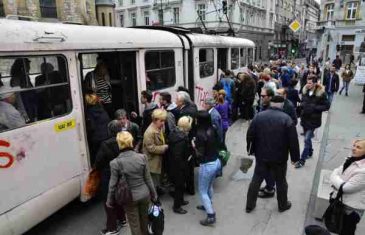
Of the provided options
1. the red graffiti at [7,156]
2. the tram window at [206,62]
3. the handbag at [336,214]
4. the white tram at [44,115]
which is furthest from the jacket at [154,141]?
the tram window at [206,62]

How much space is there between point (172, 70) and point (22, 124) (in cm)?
423

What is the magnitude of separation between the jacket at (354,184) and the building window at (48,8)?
2452 centimetres

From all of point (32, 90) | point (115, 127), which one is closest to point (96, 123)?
point (115, 127)

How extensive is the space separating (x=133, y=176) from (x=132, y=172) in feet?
0.18

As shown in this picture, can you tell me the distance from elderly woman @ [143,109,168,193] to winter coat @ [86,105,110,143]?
2.14 ft

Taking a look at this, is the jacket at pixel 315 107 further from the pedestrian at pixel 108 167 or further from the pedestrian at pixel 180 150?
the pedestrian at pixel 108 167

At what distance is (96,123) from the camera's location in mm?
4578

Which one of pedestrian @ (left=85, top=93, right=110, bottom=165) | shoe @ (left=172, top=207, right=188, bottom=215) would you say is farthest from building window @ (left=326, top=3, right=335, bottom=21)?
pedestrian @ (left=85, top=93, right=110, bottom=165)

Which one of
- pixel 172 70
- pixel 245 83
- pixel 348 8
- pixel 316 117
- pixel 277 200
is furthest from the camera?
pixel 348 8

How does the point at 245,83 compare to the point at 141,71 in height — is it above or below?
below

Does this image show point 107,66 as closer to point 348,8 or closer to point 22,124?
point 22,124

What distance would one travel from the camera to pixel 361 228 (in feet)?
14.4

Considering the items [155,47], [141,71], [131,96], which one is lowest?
[131,96]

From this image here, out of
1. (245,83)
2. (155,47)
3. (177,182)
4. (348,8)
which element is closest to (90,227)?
(177,182)
